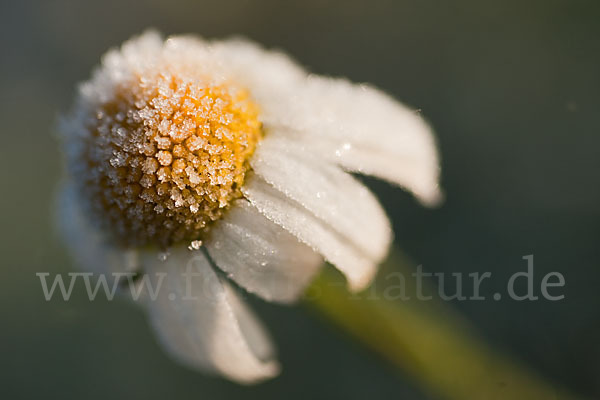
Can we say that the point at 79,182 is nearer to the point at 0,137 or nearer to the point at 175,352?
the point at 175,352

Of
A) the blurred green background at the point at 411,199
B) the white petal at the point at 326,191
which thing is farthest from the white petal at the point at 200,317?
the blurred green background at the point at 411,199

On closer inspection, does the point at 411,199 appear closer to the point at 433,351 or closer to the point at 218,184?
the point at 433,351

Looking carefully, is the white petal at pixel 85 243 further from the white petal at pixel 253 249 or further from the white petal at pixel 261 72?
the white petal at pixel 261 72

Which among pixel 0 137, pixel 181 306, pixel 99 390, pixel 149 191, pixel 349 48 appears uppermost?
pixel 349 48

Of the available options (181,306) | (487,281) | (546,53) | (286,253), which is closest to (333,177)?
(286,253)

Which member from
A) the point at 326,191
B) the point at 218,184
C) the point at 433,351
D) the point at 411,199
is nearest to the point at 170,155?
the point at 218,184

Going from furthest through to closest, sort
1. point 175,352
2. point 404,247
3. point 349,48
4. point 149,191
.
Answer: point 349,48, point 404,247, point 175,352, point 149,191
